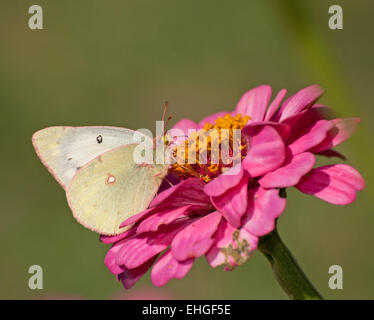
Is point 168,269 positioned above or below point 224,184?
below

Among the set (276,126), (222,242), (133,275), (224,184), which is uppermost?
(276,126)

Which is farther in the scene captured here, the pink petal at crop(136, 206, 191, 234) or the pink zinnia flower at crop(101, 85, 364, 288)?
the pink petal at crop(136, 206, 191, 234)

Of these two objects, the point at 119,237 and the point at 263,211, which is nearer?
the point at 263,211

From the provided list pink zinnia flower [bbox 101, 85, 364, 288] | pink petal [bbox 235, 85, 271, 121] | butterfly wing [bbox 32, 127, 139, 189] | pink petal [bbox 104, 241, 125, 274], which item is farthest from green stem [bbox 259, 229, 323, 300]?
butterfly wing [bbox 32, 127, 139, 189]

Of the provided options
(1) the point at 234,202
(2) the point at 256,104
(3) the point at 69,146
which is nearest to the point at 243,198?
(1) the point at 234,202

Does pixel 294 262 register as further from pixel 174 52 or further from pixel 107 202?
pixel 174 52

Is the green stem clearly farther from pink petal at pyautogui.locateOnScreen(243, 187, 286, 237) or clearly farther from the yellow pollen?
the yellow pollen

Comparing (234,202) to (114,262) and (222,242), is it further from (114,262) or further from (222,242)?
(114,262)
